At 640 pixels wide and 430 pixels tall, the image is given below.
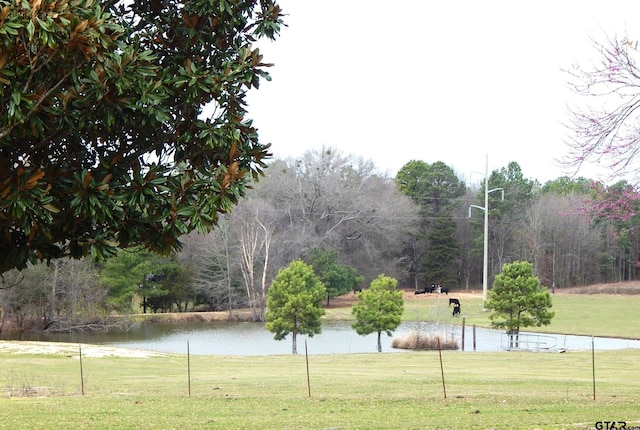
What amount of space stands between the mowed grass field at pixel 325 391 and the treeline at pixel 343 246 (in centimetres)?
1743

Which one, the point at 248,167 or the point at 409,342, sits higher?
the point at 248,167

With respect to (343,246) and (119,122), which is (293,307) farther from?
(343,246)

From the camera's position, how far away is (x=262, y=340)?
38.4 meters

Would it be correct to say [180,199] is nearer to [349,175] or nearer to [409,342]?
[409,342]

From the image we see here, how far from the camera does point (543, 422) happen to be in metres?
10.4

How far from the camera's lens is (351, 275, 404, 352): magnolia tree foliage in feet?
108

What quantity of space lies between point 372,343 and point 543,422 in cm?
2564

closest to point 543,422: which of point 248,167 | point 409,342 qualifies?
point 248,167

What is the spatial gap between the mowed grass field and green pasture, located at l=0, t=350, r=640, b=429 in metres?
0.03

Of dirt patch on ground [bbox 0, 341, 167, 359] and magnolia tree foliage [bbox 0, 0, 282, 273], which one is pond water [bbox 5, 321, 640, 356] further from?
magnolia tree foliage [bbox 0, 0, 282, 273]

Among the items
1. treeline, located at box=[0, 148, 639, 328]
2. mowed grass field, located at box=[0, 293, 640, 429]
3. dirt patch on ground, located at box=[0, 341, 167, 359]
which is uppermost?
treeline, located at box=[0, 148, 639, 328]

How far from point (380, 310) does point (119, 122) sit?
91.1ft

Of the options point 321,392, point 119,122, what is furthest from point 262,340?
point 119,122

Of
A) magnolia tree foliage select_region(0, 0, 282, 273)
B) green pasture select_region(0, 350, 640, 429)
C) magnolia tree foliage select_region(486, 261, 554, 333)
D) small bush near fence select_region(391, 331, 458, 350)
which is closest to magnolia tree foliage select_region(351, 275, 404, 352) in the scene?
small bush near fence select_region(391, 331, 458, 350)
